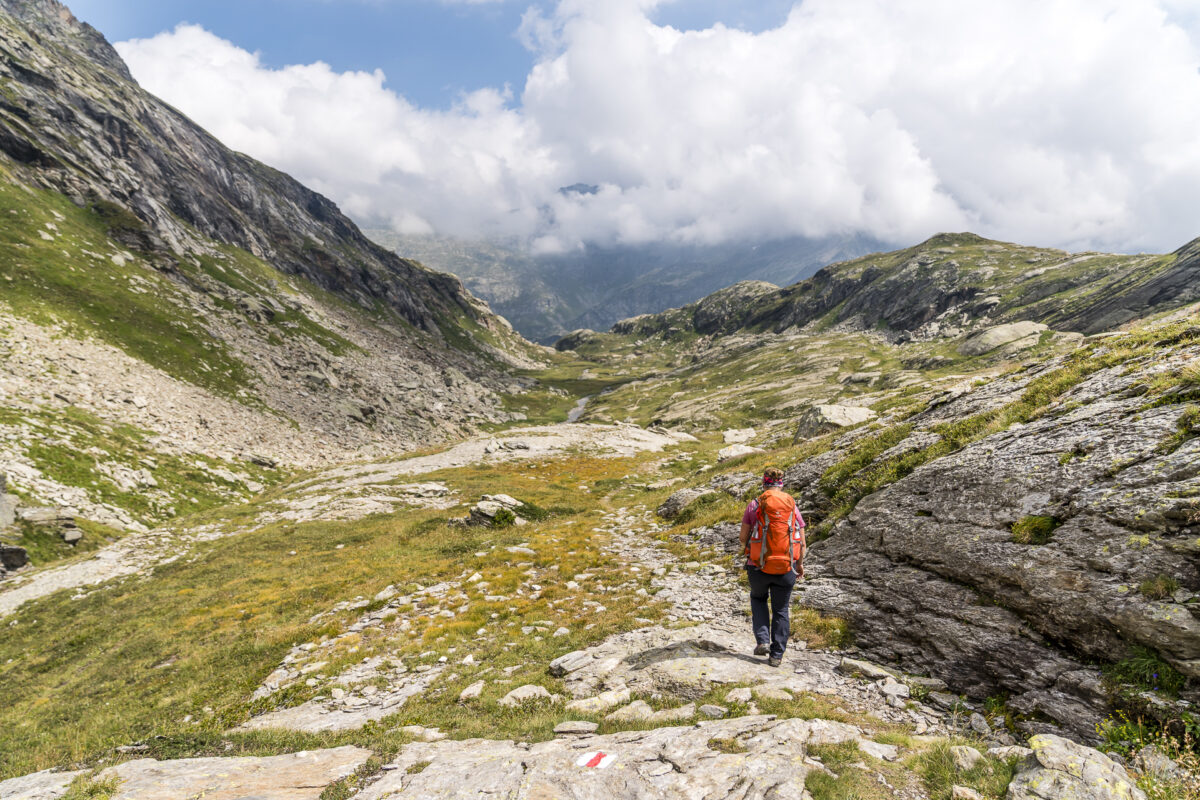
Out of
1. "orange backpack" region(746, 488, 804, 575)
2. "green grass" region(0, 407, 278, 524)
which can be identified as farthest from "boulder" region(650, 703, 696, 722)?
"green grass" region(0, 407, 278, 524)

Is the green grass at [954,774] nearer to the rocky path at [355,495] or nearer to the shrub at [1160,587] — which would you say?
the shrub at [1160,587]

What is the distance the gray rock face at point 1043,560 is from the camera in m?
7.02

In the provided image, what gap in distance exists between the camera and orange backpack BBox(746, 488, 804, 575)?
1007 centimetres

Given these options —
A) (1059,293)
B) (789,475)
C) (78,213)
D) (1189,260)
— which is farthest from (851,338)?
(78,213)

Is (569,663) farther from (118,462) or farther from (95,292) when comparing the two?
(95,292)

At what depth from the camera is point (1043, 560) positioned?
8375mm

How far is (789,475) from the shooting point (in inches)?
838

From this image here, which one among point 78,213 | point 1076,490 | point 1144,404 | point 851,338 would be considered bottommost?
point 1076,490

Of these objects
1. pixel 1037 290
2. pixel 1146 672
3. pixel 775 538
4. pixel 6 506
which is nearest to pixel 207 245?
pixel 6 506

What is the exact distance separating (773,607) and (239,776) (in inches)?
405

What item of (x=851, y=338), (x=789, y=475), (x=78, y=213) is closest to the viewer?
(x=789, y=475)

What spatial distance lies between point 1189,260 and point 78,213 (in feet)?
780

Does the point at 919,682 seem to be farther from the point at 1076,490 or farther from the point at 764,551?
the point at 1076,490

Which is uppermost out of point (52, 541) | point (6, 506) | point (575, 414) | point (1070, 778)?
point (575, 414)
